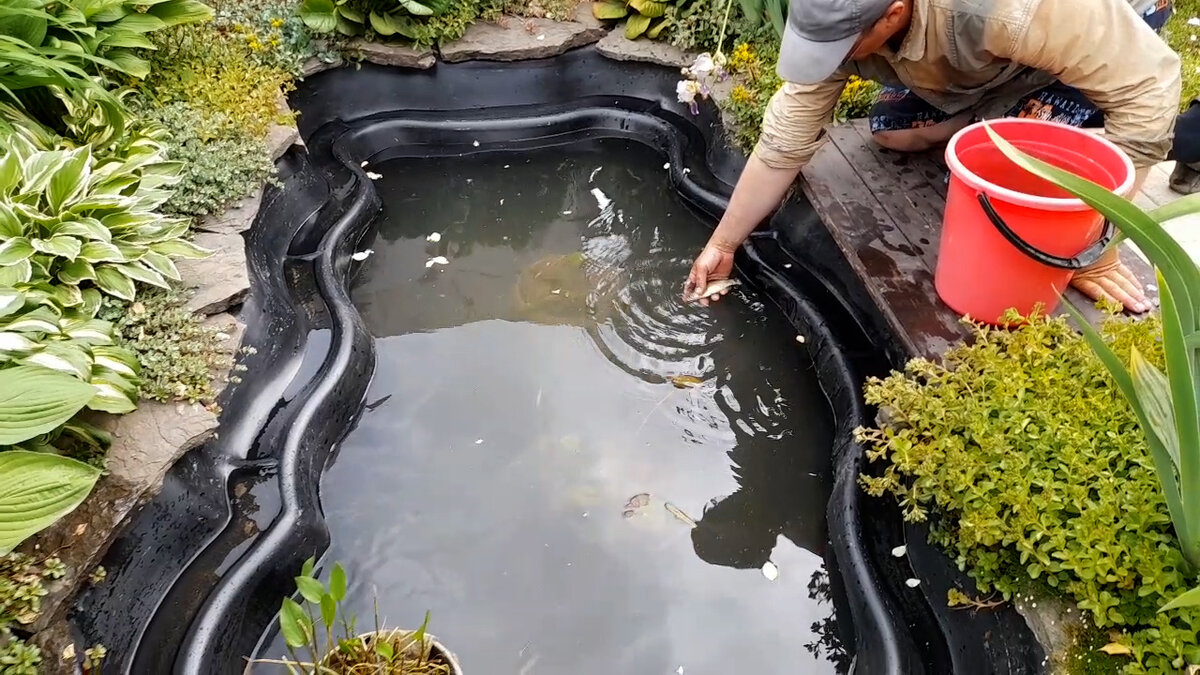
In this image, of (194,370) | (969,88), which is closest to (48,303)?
(194,370)

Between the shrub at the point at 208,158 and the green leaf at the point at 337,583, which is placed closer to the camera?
the green leaf at the point at 337,583

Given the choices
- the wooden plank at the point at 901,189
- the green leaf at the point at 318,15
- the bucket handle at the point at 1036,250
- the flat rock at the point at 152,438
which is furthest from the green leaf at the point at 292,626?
the green leaf at the point at 318,15

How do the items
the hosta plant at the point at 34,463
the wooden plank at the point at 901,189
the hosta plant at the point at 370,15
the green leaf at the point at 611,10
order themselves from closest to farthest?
the hosta plant at the point at 34,463, the wooden plank at the point at 901,189, the hosta plant at the point at 370,15, the green leaf at the point at 611,10

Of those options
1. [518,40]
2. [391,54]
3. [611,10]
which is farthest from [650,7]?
[391,54]

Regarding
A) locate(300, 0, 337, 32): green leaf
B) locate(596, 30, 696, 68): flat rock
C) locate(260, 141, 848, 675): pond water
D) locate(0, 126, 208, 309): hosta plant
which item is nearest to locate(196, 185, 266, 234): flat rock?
locate(0, 126, 208, 309): hosta plant

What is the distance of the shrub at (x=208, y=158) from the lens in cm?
253

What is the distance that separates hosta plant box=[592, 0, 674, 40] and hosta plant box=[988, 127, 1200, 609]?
267 centimetres

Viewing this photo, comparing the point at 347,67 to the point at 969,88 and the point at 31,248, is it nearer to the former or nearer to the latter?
the point at 31,248

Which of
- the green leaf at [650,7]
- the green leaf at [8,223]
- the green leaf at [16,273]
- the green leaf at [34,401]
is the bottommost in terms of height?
the green leaf at [34,401]

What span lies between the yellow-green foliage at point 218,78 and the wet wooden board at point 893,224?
2.10 m

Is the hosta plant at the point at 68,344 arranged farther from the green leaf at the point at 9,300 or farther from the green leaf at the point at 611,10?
the green leaf at the point at 611,10

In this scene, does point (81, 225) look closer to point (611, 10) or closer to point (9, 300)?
point (9, 300)

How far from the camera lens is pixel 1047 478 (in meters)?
1.49

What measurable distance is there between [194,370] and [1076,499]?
2063 millimetres
